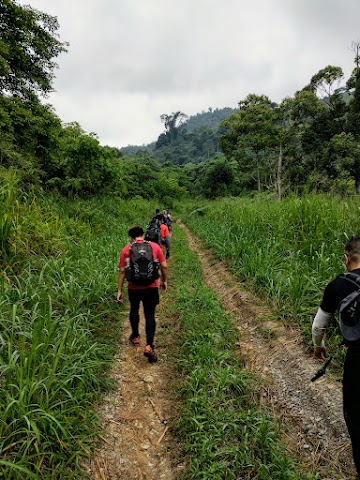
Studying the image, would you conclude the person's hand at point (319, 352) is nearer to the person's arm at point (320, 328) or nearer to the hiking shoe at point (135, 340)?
the person's arm at point (320, 328)

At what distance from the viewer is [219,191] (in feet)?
108

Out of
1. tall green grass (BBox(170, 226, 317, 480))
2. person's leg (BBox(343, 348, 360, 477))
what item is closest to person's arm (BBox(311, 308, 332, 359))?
person's leg (BBox(343, 348, 360, 477))

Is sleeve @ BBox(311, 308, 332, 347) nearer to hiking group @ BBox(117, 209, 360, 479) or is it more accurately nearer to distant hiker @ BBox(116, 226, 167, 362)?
hiking group @ BBox(117, 209, 360, 479)

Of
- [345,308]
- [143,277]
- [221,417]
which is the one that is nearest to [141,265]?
[143,277]

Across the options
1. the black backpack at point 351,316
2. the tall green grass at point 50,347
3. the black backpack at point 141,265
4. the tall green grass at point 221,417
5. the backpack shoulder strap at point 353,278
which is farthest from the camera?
the black backpack at point 141,265

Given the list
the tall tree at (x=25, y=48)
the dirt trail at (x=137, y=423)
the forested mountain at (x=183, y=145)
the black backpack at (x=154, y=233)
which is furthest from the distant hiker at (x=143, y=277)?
the forested mountain at (x=183, y=145)

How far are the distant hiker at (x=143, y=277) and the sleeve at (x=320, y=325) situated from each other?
2.11 meters

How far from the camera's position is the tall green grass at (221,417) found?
240 cm

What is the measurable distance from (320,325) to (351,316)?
0.63m

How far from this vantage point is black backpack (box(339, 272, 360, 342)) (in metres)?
2.01

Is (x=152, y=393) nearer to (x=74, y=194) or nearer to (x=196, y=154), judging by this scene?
(x=74, y=194)

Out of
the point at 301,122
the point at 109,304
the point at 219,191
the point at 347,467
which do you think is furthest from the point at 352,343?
the point at 219,191

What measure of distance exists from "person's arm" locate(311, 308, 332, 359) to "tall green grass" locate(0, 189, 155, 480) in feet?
7.52

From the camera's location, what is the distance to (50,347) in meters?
3.25
